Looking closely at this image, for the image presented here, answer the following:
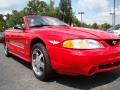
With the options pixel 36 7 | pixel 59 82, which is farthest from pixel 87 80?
pixel 36 7

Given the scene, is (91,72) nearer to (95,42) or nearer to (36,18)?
(95,42)

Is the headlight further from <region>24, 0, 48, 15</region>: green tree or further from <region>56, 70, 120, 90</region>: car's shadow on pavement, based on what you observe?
<region>24, 0, 48, 15</region>: green tree

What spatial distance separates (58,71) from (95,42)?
845 millimetres

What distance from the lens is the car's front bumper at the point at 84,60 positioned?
14.3 ft

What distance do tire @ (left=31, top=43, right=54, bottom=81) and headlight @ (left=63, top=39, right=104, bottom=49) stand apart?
597 millimetres

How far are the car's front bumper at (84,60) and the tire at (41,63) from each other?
0.71 feet

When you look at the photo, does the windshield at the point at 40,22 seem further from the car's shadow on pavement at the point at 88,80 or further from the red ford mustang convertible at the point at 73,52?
the car's shadow on pavement at the point at 88,80

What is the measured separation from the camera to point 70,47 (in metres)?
4.50

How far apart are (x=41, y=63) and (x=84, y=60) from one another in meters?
1.20

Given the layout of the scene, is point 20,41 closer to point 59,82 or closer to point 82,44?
point 59,82

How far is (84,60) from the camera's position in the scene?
4344 mm

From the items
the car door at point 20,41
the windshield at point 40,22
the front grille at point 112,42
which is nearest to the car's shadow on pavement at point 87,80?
the front grille at point 112,42

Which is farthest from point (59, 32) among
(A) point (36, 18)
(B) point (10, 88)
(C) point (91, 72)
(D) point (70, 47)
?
(A) point (36, 18)

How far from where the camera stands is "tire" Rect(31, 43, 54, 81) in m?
4.95
